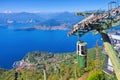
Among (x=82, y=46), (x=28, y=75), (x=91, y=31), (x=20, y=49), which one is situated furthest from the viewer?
(x=20, y=49)

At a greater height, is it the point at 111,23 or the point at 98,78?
the point at 111,23

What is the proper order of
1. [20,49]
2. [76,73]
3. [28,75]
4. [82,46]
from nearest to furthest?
[82,46] → [76,73] → [28,75] → [20,49]

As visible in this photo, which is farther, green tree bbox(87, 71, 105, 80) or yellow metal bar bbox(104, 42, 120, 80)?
green tree bbox(87, 71, 105, 80)

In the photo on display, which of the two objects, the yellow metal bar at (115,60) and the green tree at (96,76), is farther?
the green tree at (96,76)

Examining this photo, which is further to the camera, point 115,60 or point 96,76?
point 96,76

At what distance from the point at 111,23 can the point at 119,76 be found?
786 mm

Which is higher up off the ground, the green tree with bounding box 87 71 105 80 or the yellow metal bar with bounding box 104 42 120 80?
the yellow metal bar with bounding box 104 42 120 80

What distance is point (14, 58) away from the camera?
142m

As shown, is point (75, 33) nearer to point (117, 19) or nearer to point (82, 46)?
point (82, 46)

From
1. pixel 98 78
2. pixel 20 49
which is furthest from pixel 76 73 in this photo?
pixel 20 49

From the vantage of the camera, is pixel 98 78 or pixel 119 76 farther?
pixel 98 78

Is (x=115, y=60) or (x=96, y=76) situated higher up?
(x=115, y=60)

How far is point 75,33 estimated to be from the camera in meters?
4.27

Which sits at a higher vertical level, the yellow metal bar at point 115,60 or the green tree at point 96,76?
the yellow metal bar at point 115,60
